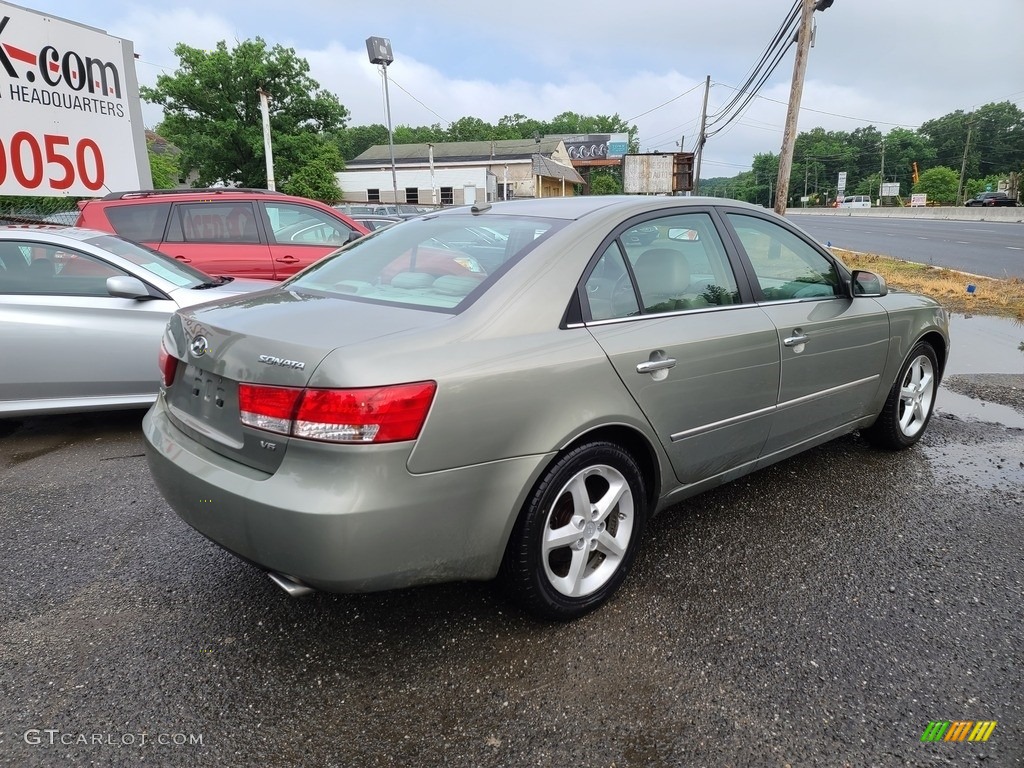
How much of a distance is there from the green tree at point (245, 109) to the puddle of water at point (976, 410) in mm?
34829

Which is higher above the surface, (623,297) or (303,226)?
(303,226)

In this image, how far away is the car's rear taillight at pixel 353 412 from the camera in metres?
2.00

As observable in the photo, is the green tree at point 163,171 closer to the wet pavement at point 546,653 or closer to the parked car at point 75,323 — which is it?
the parked car at point 75,323

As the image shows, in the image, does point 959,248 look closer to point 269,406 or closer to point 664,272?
point 664,272

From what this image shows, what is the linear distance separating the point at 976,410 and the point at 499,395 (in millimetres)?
4940

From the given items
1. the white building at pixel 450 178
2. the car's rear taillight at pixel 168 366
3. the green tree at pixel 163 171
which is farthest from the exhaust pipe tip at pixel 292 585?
the white building at pixel 450 178

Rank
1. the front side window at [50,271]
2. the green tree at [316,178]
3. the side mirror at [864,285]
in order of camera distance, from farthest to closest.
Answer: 1. the green tree at [316,178]
2. the front side window at [50,271]
3. the side mirror at [864,285]

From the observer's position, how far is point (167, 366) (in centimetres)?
269

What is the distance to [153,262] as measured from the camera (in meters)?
5.09

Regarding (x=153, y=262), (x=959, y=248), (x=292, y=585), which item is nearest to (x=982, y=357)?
(x=292, y=585)

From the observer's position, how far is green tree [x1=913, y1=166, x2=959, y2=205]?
7994cm

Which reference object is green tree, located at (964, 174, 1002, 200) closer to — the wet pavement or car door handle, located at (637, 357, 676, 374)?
the wet pavement

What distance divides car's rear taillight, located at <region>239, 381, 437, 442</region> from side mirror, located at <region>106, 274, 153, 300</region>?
123 inches

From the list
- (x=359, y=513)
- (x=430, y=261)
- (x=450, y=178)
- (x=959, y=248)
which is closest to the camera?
(x=359, y=513)
